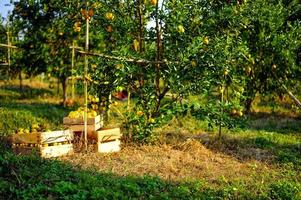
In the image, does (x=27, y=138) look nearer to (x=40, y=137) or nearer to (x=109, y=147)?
(x=40, y=137)

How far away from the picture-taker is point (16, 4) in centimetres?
1587

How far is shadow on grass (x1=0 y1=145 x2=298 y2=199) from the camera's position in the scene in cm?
516

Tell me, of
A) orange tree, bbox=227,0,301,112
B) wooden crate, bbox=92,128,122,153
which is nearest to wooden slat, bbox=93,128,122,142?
wooden crate, bbox=92,128,122,153

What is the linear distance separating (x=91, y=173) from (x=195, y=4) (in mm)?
3626

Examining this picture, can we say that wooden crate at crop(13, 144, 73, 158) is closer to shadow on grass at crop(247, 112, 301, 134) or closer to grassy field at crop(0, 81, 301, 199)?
grassy field at crop(0, 81, 301, 199)

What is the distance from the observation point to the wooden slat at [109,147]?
7.38 metres

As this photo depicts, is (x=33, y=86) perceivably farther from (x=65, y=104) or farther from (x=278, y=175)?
(x=278, y=175)

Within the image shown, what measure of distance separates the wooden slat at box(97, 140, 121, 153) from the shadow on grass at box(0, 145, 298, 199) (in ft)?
3.67

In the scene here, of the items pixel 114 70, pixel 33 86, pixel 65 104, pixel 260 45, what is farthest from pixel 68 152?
pixel 33 86

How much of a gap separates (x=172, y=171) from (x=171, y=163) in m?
0.34

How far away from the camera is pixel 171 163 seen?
7051mm

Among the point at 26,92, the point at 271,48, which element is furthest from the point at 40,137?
the point at 26,92

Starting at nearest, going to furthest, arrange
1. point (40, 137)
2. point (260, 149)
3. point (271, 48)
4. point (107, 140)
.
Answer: point (40, 137)
point (107, 140)
point (260, 149)
point (271, 48)

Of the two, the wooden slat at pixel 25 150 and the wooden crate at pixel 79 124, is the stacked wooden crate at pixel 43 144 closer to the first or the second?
the wooden slat at pixel 25 150
